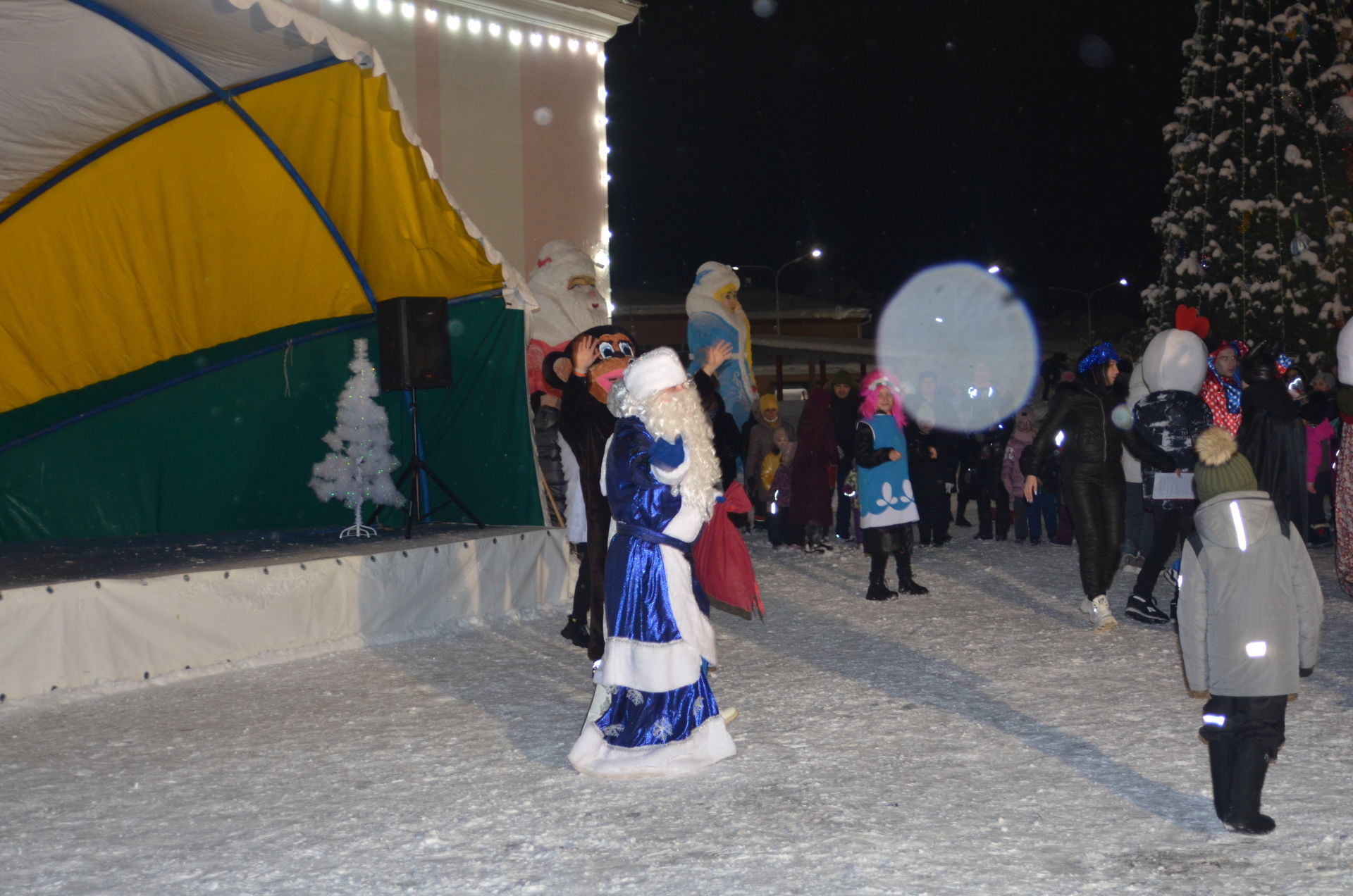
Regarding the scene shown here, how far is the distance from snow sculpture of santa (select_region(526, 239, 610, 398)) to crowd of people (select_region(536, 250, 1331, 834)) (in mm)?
887

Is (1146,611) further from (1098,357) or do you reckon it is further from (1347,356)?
(1347,356)

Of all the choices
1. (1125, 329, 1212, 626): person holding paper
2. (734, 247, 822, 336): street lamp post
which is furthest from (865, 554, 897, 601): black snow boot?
(734, 247, 822, 336): street lamp post

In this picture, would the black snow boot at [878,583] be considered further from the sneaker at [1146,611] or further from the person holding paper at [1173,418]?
the person holding paper at [1173,418]

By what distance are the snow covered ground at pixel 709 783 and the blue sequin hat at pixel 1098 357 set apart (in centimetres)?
160

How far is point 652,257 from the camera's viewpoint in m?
89.6

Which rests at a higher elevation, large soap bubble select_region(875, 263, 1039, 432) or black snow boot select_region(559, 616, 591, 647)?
large soap bubble select_region(875, 263, 1039, 432)

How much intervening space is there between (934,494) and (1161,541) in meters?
4.10

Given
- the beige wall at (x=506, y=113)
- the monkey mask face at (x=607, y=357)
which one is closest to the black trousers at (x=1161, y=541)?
the monkey mask face at (x=607, y=357)

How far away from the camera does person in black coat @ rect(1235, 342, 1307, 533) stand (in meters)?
7.64

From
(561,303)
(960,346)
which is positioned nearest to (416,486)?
(561,303)

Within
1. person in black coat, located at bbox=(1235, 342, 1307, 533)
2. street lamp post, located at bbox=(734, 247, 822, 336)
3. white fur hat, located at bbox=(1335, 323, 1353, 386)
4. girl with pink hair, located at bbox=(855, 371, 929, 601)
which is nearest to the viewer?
white fur hat, located at bbox=(1335, 323, 1353, 386)

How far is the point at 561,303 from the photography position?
10289mm

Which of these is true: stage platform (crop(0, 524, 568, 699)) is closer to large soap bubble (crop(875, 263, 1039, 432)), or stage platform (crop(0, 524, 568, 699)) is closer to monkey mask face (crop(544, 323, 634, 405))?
monkey mask face (crop(544, 323, 634, 405))

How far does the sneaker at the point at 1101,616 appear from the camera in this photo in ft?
23.6
